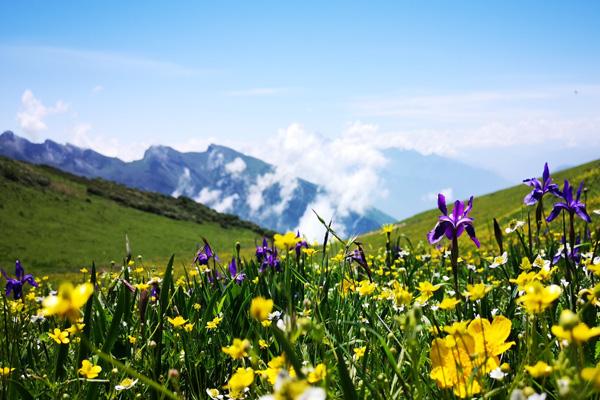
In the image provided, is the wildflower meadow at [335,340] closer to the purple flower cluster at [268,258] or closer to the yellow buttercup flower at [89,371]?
the yellow buttercup flower at [89,371]

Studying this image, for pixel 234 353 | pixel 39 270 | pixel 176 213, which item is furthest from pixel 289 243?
pixel 176 213

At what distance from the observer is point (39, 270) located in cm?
3459

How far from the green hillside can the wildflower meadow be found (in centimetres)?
3009

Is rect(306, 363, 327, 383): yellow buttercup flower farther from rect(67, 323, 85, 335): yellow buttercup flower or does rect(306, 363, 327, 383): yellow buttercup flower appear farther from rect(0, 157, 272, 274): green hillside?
rect(0, 157, 272, 274): green hillside

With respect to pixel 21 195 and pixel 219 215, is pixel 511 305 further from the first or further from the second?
pixel 219 215

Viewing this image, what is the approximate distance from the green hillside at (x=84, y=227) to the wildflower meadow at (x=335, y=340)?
30.1 meters

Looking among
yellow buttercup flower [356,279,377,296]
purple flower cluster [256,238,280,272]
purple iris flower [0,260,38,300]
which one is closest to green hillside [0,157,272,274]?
purple iris flower [0,260,38,300]

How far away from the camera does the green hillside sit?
39.3 m

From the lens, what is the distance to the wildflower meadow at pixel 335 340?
163 cm

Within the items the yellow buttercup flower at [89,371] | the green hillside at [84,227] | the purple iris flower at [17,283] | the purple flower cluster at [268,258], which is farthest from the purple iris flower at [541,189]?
the green hillside at [84,227]

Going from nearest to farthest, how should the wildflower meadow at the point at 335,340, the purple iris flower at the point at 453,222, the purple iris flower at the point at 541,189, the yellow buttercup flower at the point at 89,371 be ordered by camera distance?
the wildflower meadow at the point at 335,340 < the yellow buttercup flower at the point at 89,371 < the purple iris flower at the point at 453,222 < the purple iris flower at the point at 541,189

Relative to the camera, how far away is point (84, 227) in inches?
1965

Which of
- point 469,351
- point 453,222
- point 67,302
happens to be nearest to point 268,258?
point 453,222

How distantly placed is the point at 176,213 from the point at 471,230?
71.3 m
